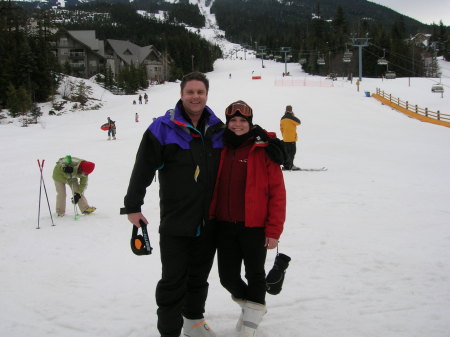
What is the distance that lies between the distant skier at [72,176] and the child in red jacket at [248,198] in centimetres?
450

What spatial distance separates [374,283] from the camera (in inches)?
161

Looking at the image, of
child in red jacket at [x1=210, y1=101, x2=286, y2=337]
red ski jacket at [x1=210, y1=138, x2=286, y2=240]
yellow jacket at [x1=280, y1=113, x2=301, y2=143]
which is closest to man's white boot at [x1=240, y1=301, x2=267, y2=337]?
child in red jacket at [x1=210, y1=101, x2=286, y2=337]

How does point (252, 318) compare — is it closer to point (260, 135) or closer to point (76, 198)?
point (260, 135)

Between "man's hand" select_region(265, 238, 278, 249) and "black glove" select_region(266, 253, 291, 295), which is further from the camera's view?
"black glove" select_region(266, 253, 291, 295)

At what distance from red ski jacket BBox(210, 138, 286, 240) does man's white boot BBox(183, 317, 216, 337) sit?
0.88m

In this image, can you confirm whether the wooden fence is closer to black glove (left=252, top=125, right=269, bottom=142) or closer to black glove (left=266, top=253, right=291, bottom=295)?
black glove (left=266, top=253, right=291, bottom=295)

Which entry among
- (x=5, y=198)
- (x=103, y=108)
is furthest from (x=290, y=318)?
(x=103, y=108)

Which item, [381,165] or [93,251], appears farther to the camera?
[381,165]

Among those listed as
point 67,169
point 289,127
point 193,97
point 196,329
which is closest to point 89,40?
point 289,127

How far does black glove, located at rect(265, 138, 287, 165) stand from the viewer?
2.79 m

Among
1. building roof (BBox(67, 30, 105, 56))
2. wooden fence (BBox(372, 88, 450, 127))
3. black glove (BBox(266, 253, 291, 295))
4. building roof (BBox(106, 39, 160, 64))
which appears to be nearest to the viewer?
black glove (BBox(266, 253, 291, 295))

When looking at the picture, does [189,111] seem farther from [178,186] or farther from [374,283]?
[374,283]

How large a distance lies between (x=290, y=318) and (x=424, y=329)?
1062 millimetres

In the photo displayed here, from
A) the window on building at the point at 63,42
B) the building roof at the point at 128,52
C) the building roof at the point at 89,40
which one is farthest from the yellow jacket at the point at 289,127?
the building roof at the point at 128,52
